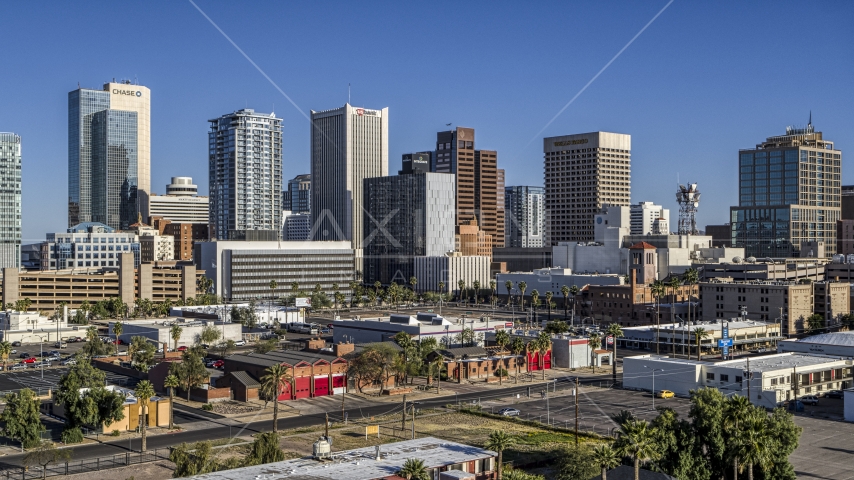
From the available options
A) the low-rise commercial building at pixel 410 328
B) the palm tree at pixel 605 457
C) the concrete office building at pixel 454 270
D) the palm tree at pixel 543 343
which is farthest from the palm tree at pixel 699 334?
the concrete office building at pixel 454 270

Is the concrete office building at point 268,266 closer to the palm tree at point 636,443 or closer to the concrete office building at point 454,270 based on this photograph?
the concrete office building at point 454,270

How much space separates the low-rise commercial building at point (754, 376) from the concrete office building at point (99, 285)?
313 ft

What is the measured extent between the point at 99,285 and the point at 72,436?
96.2 meters

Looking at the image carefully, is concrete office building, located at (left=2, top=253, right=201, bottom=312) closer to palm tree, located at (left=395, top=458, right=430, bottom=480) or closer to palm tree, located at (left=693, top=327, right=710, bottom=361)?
palm tree, located at (left=693, top=327, right=710, bottom=361)

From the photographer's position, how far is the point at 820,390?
232 ft

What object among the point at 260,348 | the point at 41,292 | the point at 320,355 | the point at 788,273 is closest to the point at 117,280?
the point at 41,292

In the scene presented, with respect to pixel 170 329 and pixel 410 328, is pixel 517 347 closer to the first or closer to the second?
Answer: pixel 410 328

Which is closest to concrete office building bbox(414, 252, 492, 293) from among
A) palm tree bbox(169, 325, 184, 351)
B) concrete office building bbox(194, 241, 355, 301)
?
concrete office building bbox(194, 241, 355, 301)

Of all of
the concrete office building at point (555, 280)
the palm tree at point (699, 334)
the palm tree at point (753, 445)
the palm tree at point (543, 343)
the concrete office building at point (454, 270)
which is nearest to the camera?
the palm tree at point (753, 445)

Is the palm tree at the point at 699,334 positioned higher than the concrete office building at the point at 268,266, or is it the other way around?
the concrete office building at the point at 268,266

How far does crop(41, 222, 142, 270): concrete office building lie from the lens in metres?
175

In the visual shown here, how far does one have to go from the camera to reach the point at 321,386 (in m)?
72.7

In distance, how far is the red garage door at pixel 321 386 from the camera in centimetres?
7225

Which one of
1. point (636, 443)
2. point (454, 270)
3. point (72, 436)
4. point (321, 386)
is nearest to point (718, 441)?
point (636, 443)
